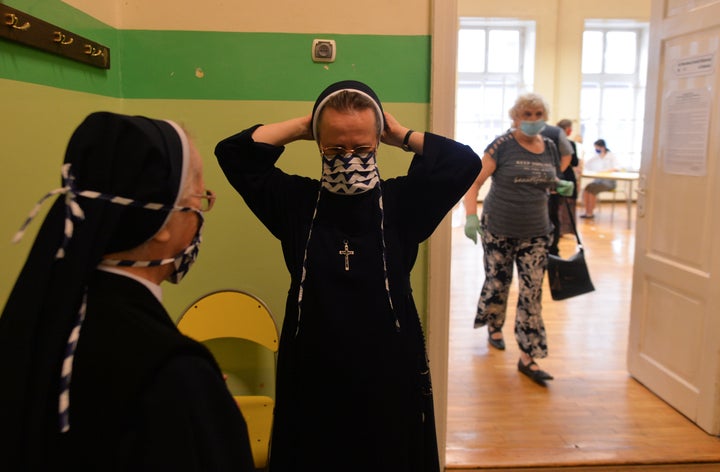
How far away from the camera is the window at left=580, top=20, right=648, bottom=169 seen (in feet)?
32.9

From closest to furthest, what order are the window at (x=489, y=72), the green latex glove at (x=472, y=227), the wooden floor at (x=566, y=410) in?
1. the wooden floor at (x=566, y=410)
2. the green latex glove at (x=472, y=227)
3. the window at (x=489, y=72)

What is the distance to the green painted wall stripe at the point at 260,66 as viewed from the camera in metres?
2.13

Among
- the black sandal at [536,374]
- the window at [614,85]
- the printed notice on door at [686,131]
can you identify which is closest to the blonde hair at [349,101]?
the printed notice on door at [686,131]

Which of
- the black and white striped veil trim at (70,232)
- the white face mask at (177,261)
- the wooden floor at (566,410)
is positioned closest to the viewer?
the black and white striped veil trim at (70,232)

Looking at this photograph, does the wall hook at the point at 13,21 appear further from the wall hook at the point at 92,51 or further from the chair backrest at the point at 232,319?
the chair backrest at the point at 232,319

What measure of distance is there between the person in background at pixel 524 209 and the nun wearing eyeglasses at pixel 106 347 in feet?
8.18

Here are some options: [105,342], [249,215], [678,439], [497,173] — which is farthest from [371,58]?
[678,439]

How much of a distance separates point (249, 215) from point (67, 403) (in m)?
1.53

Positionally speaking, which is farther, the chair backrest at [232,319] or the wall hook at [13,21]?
the chair backrest at [232,319]

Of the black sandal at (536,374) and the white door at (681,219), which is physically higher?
the white door at (681,219)

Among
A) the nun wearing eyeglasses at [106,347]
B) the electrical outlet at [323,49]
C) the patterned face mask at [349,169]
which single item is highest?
the electrical outlet at [323,49]

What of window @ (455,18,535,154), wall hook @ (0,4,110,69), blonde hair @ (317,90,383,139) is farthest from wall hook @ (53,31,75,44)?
window @ (455,18,535,154)

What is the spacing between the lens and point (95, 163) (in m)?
0.81

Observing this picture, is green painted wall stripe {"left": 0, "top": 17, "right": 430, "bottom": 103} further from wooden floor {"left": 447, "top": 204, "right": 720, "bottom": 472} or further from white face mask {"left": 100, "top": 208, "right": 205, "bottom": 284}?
wooden floor {"left": 447, "top": 204, "right": 720, "bottom": 472}
